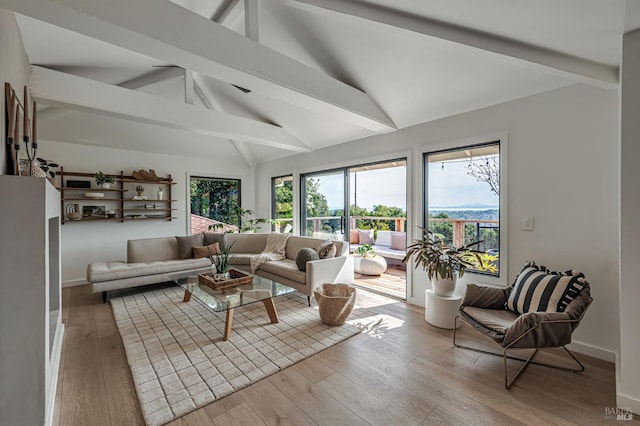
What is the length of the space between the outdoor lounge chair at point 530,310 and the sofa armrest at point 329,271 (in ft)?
5.80

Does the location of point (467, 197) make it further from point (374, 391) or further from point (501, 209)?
point (374, 391)

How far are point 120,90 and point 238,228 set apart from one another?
3.91 metres

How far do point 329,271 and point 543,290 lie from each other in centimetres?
239

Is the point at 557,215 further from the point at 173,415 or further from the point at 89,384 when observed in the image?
the point at 89,384

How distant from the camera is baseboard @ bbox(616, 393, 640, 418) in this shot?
1.74 meters

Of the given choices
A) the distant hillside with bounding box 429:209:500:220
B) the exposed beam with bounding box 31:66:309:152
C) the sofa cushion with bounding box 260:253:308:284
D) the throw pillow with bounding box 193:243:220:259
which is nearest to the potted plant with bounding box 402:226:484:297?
the distant hillside with bounding box 429:209:500:220

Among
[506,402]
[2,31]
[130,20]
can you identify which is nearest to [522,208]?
[506,402]

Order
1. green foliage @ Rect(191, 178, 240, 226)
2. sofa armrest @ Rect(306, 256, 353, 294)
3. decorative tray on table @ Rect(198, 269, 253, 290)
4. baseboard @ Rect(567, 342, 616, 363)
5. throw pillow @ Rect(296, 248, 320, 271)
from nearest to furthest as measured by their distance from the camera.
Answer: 1. baseboard @ Rect(567, 342, 616, 363)
2. decorative tray on table @ Rect(198, 269, 253, 290)
3. sofa armrest @ Rect(306, 256, 353, 294)
4. throw pillow @ Rect(296, 248, 320, 271)
5. green foliage @ Rect(191, 178, 240, 226)

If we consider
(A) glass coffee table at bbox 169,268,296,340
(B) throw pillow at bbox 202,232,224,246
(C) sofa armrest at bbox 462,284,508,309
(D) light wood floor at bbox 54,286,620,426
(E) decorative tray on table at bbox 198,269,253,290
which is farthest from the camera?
(B) throw pillow at bbox 202,232,224,246

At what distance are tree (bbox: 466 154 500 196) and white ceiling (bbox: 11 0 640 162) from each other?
0.65 metres

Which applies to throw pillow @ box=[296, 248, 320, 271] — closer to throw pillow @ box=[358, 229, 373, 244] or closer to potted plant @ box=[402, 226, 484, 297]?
potted plant @ box=[402, 226, 484, 297]

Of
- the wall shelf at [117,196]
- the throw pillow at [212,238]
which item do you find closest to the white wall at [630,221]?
the throw pillow at [212,238]

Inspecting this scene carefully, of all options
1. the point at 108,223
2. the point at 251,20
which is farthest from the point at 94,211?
the point at 251,20

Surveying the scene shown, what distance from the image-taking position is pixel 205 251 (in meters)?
4.75
